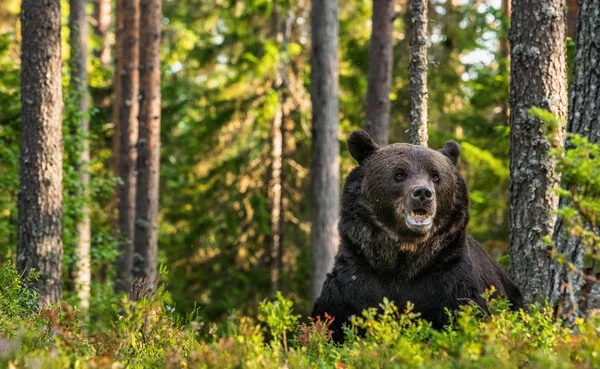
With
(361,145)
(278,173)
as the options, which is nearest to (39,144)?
(361,145)

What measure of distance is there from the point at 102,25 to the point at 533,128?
20.0 meters

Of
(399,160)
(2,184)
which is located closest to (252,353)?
(399,160)

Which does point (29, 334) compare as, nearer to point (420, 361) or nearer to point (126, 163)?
point (420, 361)

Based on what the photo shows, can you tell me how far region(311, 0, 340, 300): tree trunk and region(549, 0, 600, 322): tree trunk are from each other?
875 centimetres

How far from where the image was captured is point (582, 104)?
19.4 ft

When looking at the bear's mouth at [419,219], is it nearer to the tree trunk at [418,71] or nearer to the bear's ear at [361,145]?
the bear's ear at [361,145]

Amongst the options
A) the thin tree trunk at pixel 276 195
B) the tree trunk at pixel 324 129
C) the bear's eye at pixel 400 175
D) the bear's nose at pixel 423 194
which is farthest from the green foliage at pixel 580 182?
the thin tree trunk at pixel 276 195

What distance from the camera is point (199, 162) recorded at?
22297mm

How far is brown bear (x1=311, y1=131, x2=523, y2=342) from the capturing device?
6035mm

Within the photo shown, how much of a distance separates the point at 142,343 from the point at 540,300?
3301 millimetres

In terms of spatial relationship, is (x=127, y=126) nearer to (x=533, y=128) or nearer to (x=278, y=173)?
(x=278, y=173)

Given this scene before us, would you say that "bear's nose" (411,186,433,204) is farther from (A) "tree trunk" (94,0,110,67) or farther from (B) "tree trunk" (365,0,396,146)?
(A) "tree trunk" (94,0,110,67)

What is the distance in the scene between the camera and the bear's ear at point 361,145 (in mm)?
6902

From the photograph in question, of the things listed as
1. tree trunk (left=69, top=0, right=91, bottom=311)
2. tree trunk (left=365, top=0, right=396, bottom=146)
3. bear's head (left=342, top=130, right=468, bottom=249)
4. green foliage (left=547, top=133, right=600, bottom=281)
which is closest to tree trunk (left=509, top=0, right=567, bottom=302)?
bear's head (left=342, top=130, right=468, bottom=249)
